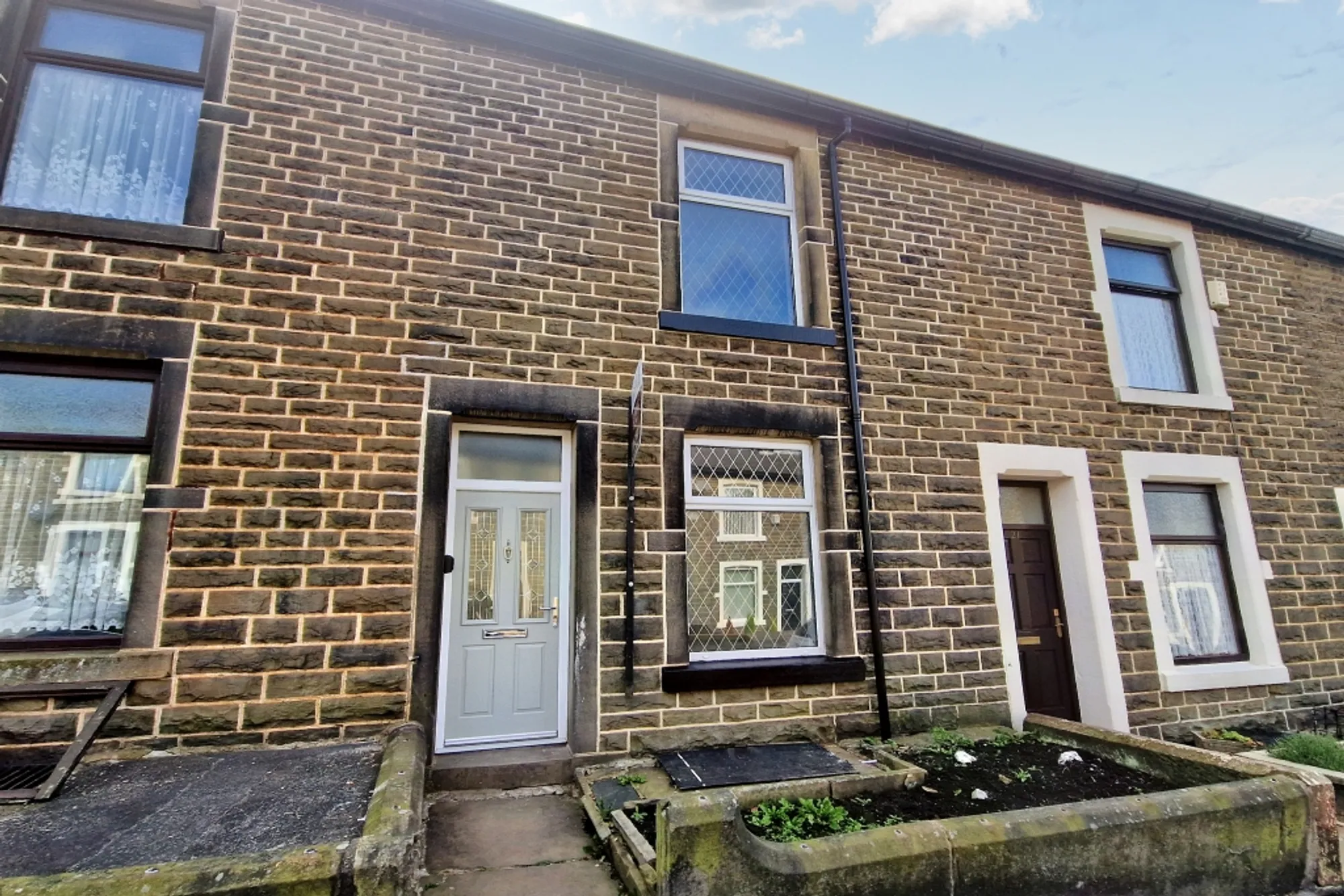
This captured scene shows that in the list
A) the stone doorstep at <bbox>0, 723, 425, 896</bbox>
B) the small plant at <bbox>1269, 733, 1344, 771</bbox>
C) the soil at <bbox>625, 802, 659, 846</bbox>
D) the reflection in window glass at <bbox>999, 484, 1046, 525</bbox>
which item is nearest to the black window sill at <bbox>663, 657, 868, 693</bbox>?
the soil at <bbox>625, 802, 659, 846</bbox>

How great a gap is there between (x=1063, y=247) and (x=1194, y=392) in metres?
2.24

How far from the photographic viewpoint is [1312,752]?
199 inches

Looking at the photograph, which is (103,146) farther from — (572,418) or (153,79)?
(572,418)

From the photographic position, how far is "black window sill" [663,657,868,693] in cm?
476

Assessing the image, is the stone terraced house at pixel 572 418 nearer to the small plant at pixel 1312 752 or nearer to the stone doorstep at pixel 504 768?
the stone doorstep at pixel 504 768

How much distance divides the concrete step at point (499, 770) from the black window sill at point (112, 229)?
12.5ft

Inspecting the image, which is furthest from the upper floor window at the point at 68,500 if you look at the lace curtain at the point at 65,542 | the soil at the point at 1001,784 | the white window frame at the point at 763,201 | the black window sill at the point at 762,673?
the soil at the point at 1001,784

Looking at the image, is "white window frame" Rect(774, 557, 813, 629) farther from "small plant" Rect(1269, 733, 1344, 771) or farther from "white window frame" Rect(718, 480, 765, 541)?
"small plant" Rect(1269, 733, 1344, 771)

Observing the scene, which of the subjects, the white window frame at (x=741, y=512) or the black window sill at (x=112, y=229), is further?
the white window frame at (x=741, y=512)

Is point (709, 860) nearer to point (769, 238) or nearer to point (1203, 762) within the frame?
point (1203, 762)

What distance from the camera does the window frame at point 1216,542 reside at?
6.49m

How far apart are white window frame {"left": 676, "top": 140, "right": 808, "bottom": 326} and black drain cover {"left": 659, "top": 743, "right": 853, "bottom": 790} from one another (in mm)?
3484

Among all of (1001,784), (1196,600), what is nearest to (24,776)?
(1001,784)

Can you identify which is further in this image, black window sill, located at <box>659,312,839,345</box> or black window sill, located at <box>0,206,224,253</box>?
black window sill, located at <box>659,312,839,345</box>
